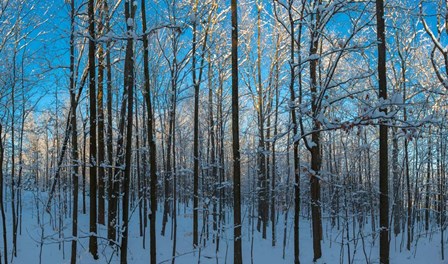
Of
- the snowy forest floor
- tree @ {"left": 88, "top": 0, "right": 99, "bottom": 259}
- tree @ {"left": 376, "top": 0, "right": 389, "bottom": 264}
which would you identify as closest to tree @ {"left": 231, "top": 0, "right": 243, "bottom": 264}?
the snowy forest floor

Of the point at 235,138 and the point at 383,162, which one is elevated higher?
the point at 235,138

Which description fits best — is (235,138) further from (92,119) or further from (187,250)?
(187,250)

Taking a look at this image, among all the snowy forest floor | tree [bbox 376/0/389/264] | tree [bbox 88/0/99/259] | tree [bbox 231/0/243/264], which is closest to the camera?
tree [bbox 88/0/99/259]

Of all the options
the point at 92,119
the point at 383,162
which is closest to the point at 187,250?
the point at 383,162

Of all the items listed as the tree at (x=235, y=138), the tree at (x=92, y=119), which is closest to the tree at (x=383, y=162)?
the tree at (x=235, y=138)

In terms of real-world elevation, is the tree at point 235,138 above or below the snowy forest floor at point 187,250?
above

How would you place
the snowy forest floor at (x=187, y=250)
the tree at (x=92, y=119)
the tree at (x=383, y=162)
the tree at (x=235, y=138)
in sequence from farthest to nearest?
1. the snowy forest floor at (x=187, y=250)
2. the tree at (x=235, y=138)
3. the tree at (x=383, y=162)
4. the tree at (x=92, y=119)

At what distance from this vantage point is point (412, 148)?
21328 mm

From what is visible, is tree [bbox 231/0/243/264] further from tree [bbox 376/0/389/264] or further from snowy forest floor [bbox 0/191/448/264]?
tree [bbox 376/0/389/264]

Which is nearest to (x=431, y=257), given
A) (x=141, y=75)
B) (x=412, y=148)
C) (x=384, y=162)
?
(x=412, y=148)

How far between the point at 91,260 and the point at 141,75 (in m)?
9.17

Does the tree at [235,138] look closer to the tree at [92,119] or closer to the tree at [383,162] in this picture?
the tree at [383,162]

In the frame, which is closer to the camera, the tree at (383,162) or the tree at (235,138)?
the tree at (383,162)

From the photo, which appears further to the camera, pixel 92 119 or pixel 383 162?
pixel 383 162
